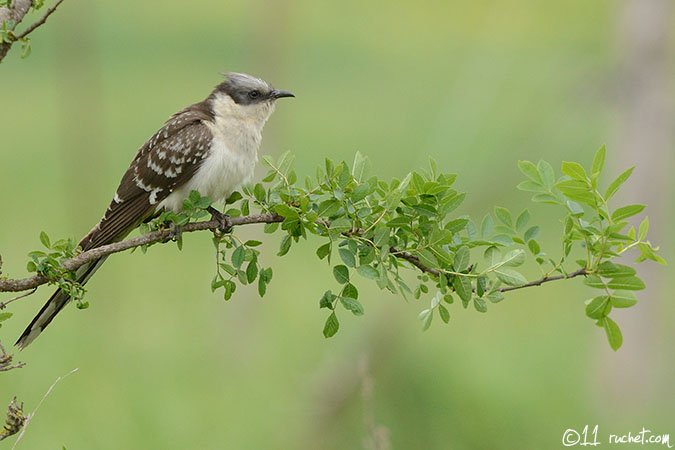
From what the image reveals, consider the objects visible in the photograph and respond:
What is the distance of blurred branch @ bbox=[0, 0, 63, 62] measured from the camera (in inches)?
122

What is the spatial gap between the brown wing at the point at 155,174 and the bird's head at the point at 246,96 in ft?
0.72

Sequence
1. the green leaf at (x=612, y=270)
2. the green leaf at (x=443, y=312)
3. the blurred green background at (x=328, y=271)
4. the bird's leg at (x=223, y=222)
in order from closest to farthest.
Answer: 1. the green leaf at (x=612, y=270)
2. the green leaf at (x=443, y=312)
3. the bird's leg at (x=223, y=222)
4. the blurred green background at (x=328, y=271)

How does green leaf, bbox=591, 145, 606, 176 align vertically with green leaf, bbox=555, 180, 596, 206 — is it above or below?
above

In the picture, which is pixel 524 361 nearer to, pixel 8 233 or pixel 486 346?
pixel 486 346

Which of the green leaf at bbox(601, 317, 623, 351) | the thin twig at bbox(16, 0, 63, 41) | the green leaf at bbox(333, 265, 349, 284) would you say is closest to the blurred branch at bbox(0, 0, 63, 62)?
the thin twig at bbox(16, 0, 63, 41)

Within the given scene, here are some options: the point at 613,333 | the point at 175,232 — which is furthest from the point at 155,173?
the point at 613,333

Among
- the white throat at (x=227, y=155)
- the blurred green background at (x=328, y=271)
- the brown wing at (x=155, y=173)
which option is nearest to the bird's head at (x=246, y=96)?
the white throat at (x=227, y=155)

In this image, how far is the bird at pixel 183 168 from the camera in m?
4.36

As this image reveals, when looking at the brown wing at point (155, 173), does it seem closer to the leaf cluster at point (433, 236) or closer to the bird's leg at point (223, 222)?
the bird's leg at point (223, 222)

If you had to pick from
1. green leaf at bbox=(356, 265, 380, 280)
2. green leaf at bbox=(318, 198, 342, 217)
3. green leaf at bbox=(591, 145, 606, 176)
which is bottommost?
green leaf at bbox=(356, 265, 380, 280)

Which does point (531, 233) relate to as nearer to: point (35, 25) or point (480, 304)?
point (480, 304)

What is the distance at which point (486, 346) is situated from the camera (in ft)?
31.3

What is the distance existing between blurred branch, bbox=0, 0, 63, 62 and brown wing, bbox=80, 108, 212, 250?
1173 millimetres

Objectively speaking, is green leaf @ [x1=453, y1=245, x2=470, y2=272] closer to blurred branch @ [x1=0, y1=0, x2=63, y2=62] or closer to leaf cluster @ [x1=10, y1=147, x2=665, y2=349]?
leaf cluster @ [x1=10, y1=147, x2=665, y2=349]
